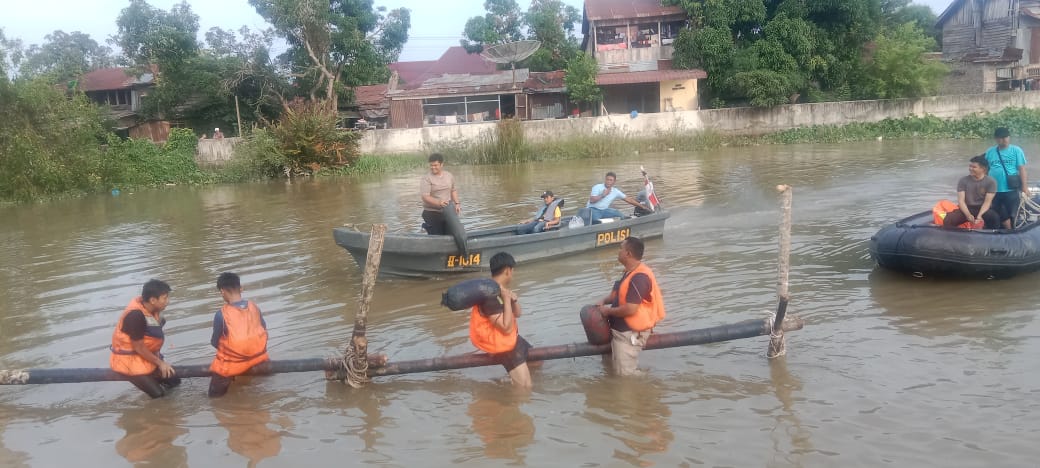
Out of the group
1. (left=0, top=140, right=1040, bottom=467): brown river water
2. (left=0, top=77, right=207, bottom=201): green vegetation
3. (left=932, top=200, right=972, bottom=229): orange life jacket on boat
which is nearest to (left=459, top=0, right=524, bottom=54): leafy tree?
(left=0, top=77, right=207, bottom=201): green vegetation

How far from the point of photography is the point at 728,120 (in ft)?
108

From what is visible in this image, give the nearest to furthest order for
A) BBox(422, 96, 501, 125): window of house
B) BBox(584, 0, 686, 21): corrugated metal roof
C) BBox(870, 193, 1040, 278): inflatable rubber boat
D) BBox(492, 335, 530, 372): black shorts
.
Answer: BBox(492, 335, 530, 372): black shorts
BBox(870, 193, 1040, 278): inflatable rubber boat
BBox(422, 96, 501, 125): window of house
BBox(584, 0, 686, 21): corrugated metal roof

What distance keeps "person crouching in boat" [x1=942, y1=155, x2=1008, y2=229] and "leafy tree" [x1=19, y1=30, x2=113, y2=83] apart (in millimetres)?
45562

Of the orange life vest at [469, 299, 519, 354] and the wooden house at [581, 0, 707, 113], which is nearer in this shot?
the orange life vest at [469, 299, 519, 354]

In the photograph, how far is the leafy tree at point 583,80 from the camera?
33.4 m

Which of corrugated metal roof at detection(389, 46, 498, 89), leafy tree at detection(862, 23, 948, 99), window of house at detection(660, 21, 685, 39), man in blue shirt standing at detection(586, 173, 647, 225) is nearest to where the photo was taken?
man in blue shirt standing at detection(586, 173, 647, 225)

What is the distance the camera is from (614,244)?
484 inches

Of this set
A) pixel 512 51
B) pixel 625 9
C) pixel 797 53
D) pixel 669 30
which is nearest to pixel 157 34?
pixel 512 51

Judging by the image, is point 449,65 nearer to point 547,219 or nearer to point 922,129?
point 922,129

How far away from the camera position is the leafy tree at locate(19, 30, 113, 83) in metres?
46.1

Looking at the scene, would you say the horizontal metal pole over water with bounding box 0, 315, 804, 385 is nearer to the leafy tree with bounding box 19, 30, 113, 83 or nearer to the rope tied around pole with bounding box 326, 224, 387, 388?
the rope tied around pole with bounding box 326, 224, 387, 388

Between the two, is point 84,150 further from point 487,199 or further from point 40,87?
point 487,199

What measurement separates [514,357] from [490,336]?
0.29 meters

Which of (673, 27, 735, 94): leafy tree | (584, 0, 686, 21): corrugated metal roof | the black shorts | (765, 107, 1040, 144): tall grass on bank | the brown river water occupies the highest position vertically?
(584, 0, 686, 21): corrugated metal roof
